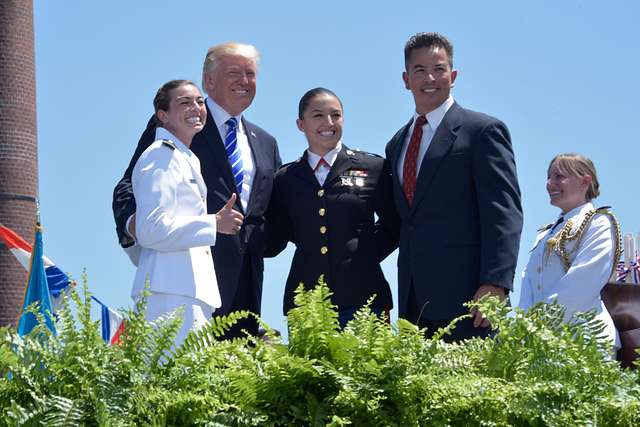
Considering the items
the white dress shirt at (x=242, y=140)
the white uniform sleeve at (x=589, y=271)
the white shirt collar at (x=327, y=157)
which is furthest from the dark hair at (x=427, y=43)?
the white uniform sleeve at (x=589, y=271)

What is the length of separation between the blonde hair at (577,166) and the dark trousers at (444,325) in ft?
3.92

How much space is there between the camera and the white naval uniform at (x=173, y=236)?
5094mm

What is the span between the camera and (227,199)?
5.82 metres

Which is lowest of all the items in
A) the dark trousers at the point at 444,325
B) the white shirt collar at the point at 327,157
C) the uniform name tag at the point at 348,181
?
the dark trousers at the point at 444,325

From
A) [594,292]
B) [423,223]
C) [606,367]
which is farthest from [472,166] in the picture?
[606,367]

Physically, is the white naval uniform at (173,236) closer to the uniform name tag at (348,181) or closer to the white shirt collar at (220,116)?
the white shirt collar at (220,116)

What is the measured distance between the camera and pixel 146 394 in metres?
2.32

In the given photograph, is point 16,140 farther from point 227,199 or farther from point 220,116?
point 227,199

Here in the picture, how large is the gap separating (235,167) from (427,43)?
1.28m

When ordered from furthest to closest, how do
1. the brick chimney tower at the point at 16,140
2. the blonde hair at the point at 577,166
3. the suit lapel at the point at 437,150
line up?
the brick chimney tower at the point at 16,140 → the blonde hair at the point at 577,166 → the suit lapel at the point at 437,150

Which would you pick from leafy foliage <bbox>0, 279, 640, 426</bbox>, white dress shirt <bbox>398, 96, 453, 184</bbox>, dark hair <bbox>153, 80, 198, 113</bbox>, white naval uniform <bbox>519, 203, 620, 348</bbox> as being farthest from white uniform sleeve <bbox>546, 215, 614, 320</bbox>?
leafy foliage <bbox>0, 279, 640, 426</bbox>

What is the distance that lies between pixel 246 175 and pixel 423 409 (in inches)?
146

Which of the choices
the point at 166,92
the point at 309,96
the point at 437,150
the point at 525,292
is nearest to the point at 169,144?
the point at 166,92

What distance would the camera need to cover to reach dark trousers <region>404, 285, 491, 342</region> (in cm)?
533
